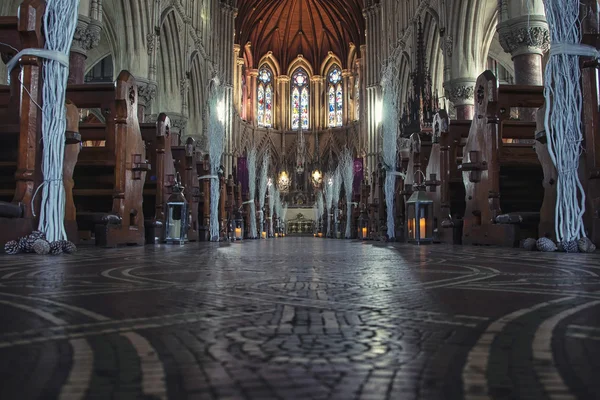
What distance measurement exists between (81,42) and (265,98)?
81.0ft

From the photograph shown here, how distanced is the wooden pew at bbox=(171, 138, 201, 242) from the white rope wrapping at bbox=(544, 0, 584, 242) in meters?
5.38

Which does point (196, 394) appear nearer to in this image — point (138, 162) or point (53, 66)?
point (53, 66)

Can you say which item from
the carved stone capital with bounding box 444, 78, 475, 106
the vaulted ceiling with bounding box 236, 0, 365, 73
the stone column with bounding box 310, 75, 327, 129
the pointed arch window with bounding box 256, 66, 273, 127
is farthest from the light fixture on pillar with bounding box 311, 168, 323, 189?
the carved stone capital with bounding box 444, 78, 475, 106

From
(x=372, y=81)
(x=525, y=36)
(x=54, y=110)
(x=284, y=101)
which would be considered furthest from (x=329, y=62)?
(x=54, y=110)

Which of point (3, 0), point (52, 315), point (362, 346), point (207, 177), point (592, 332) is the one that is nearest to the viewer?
point (362, 346)

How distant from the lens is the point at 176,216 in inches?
255

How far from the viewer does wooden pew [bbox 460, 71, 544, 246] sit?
4.92m

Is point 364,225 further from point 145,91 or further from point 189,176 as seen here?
point 145,91

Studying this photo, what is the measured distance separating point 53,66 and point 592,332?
3528 millimetres

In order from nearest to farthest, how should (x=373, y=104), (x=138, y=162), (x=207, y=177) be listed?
(x=138, y=162) → (x=207, y=177) → (x=373, y=104)

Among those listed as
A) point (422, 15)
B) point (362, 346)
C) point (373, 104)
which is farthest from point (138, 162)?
point (373, 104)

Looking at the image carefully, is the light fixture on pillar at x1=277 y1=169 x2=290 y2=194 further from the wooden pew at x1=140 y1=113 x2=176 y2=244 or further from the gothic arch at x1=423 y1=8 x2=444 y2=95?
the wooden pew at x1=140 y1=113 x2=176 y2=244

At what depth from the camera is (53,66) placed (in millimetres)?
3475

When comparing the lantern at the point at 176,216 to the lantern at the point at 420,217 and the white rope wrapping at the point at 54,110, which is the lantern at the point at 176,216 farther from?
the white rope wrapping at the point at 54,110
